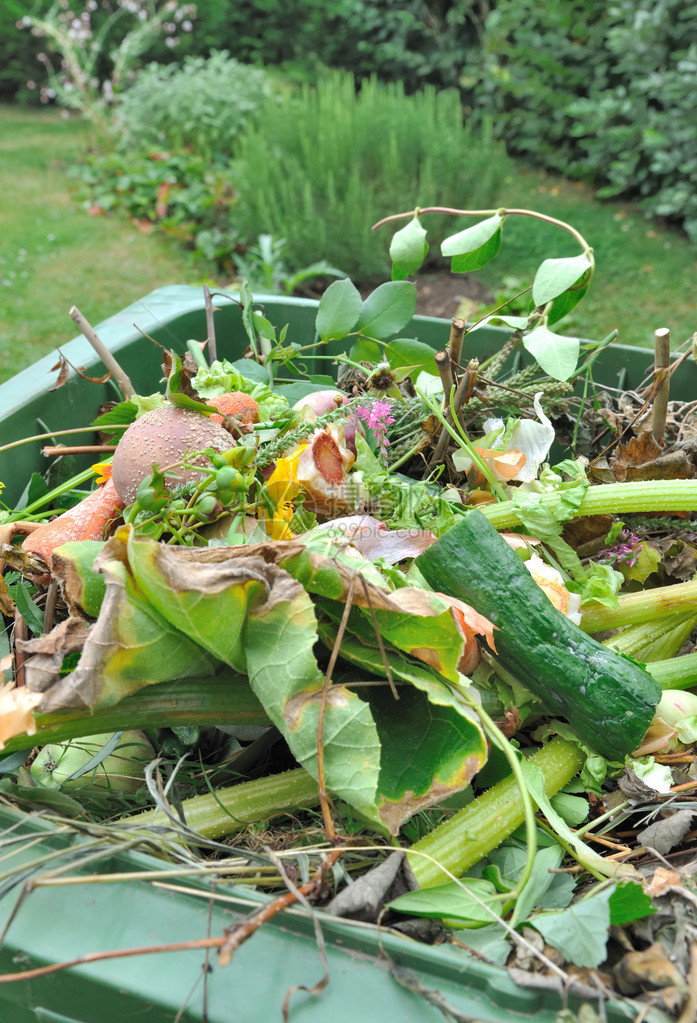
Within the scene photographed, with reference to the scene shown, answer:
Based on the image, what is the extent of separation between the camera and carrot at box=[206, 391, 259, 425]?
120 centimetres

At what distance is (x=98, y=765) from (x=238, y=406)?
545 mm

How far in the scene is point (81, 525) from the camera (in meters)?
1.12

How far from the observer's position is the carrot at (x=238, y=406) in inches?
47.2

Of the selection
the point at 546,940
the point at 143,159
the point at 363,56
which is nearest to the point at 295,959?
the point at 546,940

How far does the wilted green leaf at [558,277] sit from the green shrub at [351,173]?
2.80 meters

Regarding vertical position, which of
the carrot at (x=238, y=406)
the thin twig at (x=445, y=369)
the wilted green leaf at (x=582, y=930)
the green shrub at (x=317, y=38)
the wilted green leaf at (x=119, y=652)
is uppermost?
the green shrub at (x=317, y=38)

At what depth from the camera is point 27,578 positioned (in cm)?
113

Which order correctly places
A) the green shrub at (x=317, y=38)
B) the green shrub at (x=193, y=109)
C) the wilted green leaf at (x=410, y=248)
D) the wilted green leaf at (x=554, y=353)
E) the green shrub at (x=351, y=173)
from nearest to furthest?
the wilted green leaf at (x=554, y=353), the wilted green leaf at (x=410, y=248), the green shrub at (x=351, y=173), the green shrub at (x=193, y=109), the green shrub at (x=317, y=38)

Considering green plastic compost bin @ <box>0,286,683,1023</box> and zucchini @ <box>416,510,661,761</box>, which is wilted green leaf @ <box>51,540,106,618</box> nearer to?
green plastic compost bin @ <box>0,286,683,1023</box>

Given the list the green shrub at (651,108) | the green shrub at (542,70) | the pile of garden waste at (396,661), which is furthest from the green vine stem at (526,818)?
the green shrub at (542,70)

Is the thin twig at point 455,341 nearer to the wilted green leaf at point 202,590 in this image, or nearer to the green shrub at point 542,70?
the wilted green leaf at point 202,590

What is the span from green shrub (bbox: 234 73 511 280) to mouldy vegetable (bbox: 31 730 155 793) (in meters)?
3.20

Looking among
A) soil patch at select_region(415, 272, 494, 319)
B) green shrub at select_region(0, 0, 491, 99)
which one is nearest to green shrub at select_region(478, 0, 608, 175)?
green shrub at select_region(0, 0, 491, 99)

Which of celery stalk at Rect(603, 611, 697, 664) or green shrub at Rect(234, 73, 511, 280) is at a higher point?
green shrub at Rect(234, 73, 511, 280)
